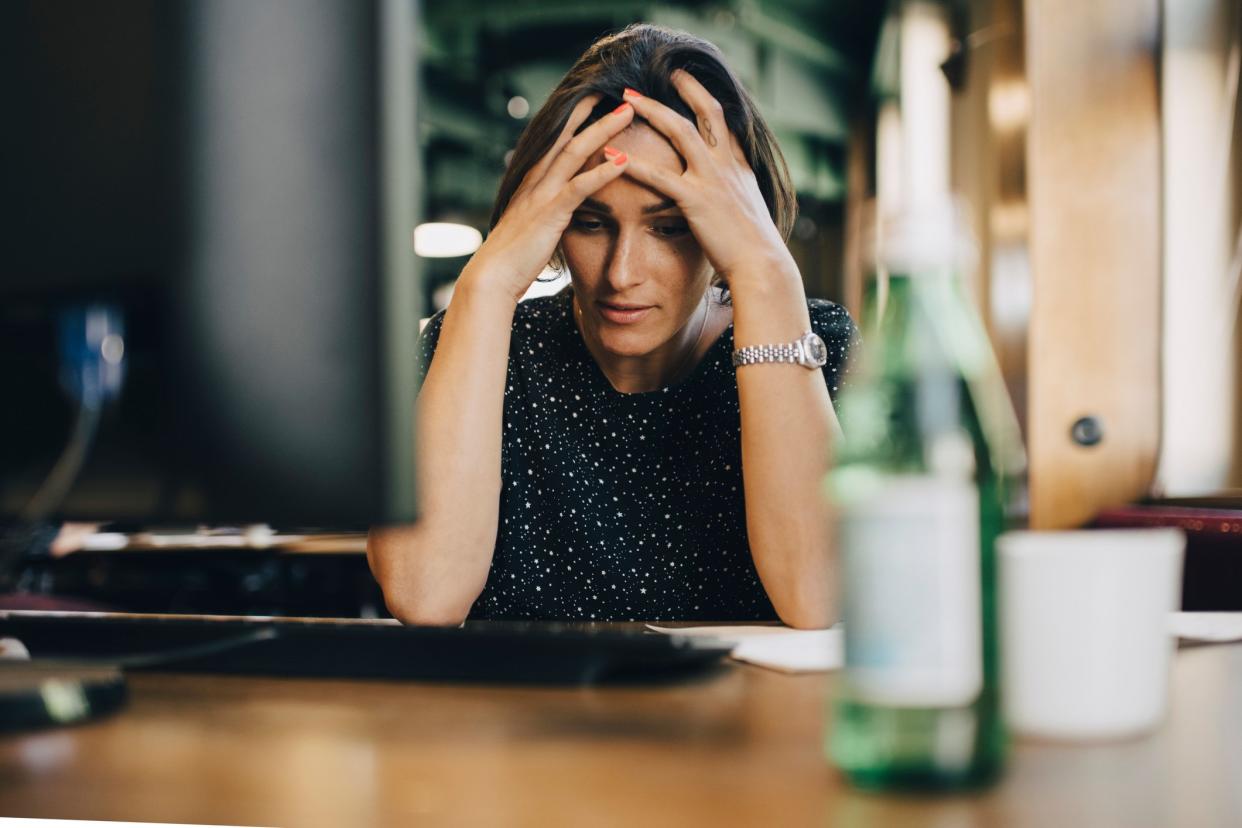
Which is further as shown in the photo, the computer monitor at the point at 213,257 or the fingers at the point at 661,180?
the fingers at the point at 661,180

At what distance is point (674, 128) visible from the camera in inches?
45.2

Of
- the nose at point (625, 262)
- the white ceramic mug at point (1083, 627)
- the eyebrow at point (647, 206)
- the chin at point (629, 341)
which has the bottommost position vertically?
the white ceramic mug at point (1083, 627)

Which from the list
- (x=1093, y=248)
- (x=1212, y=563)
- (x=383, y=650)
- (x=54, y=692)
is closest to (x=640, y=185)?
(x=383, y=650)

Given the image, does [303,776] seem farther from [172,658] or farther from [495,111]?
[495,111]

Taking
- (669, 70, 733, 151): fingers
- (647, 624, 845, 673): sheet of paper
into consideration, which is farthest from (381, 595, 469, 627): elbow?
(669, 70, 733, 151): fingers

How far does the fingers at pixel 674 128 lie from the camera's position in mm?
1146

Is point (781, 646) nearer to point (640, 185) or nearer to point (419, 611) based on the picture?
point (419, 611)

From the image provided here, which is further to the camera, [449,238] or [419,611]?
[449,238]

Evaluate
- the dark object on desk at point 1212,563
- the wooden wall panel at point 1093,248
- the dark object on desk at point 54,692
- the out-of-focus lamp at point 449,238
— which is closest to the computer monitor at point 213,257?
the dark object on desk at point 54,692

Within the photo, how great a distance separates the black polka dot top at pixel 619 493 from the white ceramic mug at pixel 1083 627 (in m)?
0.80

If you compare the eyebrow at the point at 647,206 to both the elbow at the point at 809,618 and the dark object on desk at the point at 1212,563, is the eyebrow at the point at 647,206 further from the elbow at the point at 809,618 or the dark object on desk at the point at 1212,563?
the dark object on desk at the point at 1212,563

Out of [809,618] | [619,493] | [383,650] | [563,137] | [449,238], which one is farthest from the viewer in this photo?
[449,238]

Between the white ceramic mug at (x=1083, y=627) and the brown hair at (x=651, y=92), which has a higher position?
the brown hair at (x=651, y=92)

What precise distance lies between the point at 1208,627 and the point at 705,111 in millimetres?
775
